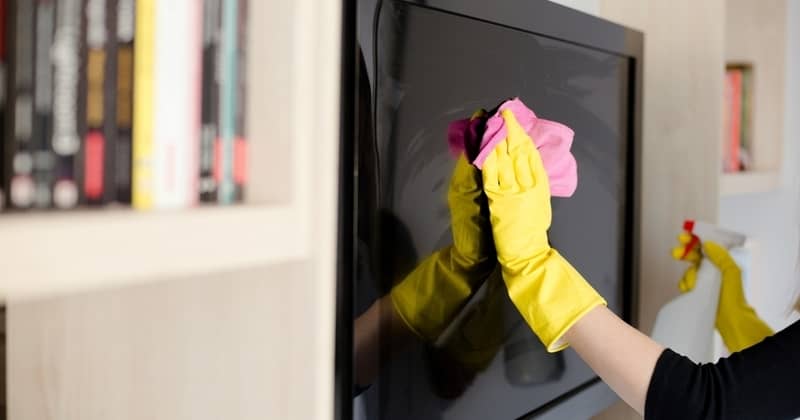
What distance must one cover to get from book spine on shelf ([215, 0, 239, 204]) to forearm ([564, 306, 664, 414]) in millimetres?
528

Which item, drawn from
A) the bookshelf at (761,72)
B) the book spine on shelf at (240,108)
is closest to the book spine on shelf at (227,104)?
the book spine on shelf at (240,108)

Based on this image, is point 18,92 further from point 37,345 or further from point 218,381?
point 37,345

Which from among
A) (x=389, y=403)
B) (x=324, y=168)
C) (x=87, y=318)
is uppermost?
(x=324, y=168)

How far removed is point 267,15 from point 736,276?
1.12m

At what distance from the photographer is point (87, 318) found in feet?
2.52

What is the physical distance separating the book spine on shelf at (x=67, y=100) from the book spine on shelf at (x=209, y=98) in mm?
85

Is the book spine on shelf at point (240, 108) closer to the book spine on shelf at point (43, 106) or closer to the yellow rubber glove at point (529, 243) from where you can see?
the book spine on shelf at point (43, 106)

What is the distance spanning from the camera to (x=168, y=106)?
0.52m

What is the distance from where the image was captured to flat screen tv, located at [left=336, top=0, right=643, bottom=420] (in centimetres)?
80

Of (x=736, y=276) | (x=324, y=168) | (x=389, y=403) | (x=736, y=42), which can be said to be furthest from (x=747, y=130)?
(x=324, y=168)

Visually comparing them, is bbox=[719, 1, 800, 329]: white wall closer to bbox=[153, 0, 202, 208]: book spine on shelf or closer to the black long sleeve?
the black long sleeve

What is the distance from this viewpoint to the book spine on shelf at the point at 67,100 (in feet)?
1.55

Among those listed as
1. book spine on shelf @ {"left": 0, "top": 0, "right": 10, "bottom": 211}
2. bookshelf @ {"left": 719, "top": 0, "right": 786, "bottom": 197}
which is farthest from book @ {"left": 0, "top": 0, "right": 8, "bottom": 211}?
bookshelf @ {"left": 719, "top": 0, "right": 786, "bottom": 197}

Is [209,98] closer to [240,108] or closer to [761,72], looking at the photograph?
[240,108]
